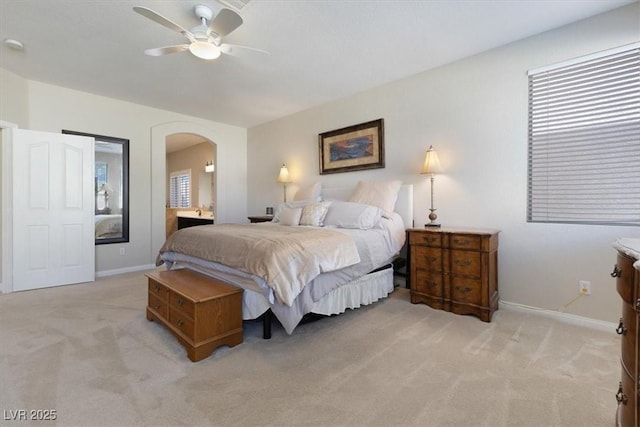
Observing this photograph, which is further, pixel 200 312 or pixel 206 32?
pixel 206 32

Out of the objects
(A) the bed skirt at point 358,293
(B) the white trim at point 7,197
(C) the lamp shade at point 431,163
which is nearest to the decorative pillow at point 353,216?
(A) the bed skirt at point 358,293

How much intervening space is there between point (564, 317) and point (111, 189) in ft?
19.4

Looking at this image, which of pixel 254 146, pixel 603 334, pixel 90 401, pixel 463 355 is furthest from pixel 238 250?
pixel 254 146

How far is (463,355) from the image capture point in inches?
79.4

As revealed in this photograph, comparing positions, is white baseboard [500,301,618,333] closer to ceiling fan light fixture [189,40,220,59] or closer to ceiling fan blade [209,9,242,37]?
ceiling fan blade [209,9,242,37]

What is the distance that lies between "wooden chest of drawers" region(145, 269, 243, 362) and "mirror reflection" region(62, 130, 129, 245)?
2.79 metres

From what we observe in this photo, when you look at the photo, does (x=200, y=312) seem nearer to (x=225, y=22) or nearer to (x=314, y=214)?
(x=314, y=214)

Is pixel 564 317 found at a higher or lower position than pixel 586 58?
lower

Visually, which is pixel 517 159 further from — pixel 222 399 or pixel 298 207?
pixel 222 399

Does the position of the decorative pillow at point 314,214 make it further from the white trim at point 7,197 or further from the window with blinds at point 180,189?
the window with blinds at point 180,189

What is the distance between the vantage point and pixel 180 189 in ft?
28.9

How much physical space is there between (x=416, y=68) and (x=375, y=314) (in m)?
2.83

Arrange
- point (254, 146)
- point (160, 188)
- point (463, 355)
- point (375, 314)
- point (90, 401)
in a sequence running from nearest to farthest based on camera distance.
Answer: point (90, 401) → point (463, 355) → point (375, 314) → point (160, 188) → point (254, 146)

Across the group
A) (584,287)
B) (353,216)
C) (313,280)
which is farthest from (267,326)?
(584,287)
